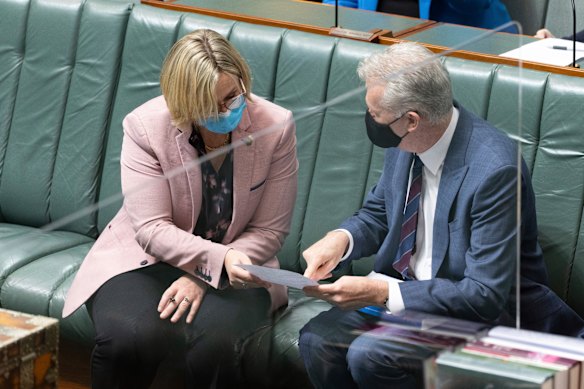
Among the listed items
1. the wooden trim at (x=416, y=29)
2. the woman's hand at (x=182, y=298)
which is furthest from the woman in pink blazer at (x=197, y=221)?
the wooden trim at (x=416, y=29)

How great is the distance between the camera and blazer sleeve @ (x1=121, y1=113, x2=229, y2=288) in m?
1.70

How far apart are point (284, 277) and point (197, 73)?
0.39m

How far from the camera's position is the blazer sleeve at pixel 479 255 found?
156cm

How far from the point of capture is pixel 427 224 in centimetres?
164

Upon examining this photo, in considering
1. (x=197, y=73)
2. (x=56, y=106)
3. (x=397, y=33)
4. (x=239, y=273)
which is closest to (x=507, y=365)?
(x=239, y=273)

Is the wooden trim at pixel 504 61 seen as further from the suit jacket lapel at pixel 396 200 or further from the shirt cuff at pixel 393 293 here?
the shirt cuff at pixel 393 293

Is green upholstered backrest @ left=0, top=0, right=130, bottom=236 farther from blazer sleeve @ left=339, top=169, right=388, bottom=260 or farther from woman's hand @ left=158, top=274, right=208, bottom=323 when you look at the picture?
blazer sleeve @ left=339, top=169, right=388, bottom=260

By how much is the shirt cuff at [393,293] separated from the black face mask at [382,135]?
0.63ft

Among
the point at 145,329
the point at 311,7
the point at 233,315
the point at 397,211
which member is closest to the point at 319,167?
the point at 397,211

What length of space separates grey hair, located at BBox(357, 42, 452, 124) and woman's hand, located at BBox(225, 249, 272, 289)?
32cm

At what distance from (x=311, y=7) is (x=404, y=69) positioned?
107 cm

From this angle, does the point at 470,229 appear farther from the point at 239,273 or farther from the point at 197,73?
the point at 197,73

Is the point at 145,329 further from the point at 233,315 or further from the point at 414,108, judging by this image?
the point at 414,108

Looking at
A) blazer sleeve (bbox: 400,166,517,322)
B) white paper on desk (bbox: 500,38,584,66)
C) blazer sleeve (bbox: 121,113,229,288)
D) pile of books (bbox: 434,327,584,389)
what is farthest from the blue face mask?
white paper on desk (bbox: 500,38,584,66)
